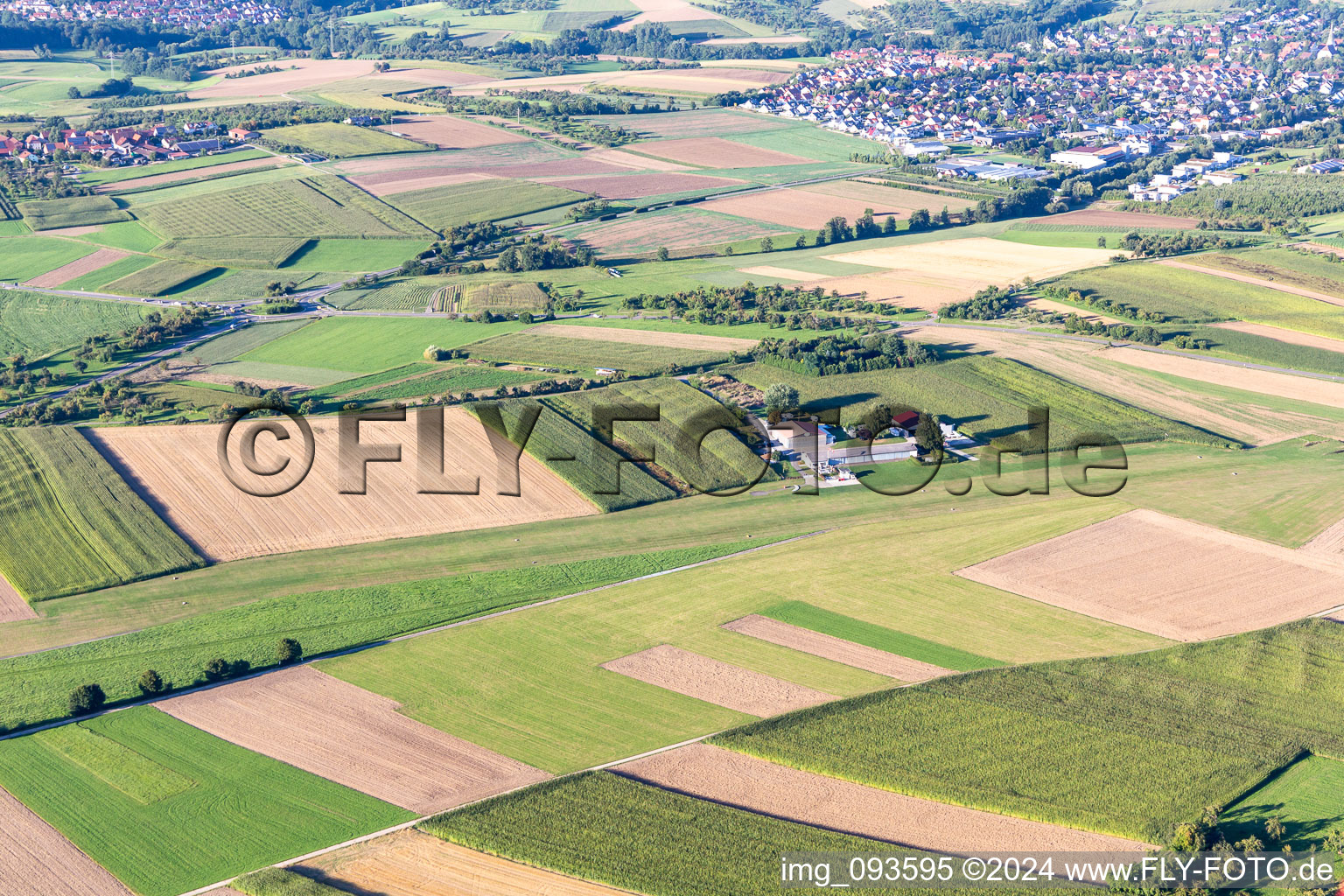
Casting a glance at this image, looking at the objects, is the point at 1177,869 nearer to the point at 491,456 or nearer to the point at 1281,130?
the point at 491,456

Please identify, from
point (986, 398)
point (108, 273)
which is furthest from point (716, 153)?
point (986, 398)

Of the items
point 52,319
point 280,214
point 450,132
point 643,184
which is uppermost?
point 450,132

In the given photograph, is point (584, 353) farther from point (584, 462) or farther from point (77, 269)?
point (77, 269)

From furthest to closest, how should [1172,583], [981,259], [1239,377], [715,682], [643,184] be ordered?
[643,184] < [981,259] < [1239,377] < [1172,583] < [715,682]

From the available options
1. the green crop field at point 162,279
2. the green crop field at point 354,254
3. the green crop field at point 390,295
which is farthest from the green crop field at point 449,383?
the green crop field at point 162,279

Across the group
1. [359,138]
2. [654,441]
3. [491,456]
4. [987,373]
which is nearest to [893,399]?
[987,373]

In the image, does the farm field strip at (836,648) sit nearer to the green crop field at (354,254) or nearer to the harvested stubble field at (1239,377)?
the harvested stubble field at (1239,377)

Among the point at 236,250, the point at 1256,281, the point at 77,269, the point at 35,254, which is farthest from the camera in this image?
the point at 236,250
